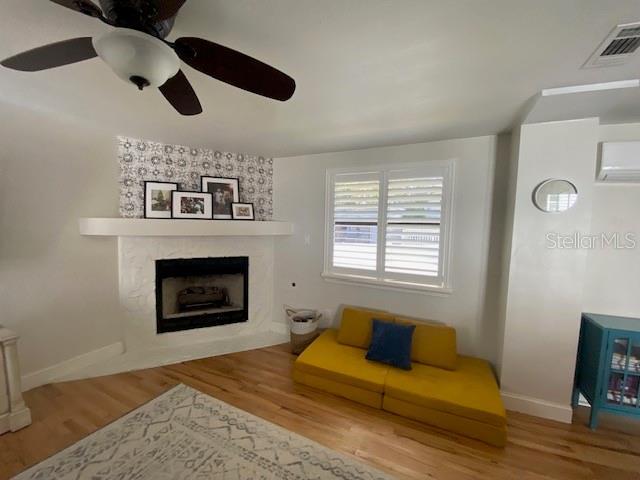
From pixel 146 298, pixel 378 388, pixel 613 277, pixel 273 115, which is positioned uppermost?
pixel 273 115

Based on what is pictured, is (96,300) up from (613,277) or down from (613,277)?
down

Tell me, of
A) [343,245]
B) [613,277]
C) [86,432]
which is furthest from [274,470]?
[613,277]

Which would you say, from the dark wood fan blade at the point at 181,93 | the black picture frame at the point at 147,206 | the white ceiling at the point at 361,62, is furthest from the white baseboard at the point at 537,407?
the black picture frame at the point at 147,206

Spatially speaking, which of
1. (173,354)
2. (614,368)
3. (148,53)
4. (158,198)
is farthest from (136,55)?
(614,368)

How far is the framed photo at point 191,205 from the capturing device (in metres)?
2.95

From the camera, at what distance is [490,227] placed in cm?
250

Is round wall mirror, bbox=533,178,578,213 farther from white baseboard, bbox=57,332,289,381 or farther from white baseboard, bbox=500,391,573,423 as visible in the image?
white baseboard, bbox=57,332,289,381

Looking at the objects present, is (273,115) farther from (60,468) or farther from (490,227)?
(60,468)

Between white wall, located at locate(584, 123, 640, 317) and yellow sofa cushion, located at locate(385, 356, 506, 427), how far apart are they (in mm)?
1140

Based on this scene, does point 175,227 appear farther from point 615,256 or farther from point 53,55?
point 615,256

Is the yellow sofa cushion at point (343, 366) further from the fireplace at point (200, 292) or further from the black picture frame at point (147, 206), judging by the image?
the black picture frame at point (147, 206)

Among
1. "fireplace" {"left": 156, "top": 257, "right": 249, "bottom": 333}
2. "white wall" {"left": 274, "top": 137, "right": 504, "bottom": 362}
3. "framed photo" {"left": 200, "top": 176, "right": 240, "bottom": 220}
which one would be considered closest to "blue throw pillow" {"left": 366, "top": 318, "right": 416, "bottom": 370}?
"white wall" {"left": 274, "top": 137, "right": 504, "bottom": 362}

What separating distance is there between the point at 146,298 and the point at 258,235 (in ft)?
4.71

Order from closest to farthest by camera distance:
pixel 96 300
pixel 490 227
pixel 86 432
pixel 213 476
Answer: pixel 213 476 < pixel 86 432 < pixel 490 227 < pixel 96 300
